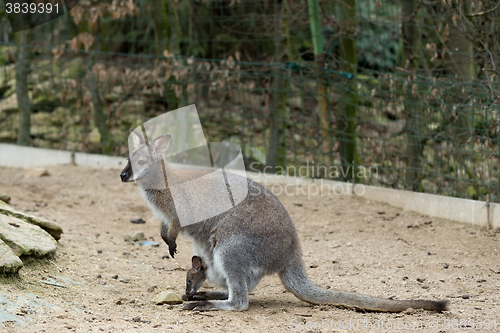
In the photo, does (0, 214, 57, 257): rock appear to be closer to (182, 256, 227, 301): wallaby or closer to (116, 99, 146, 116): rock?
(182, 256, 227, 301): wallaby

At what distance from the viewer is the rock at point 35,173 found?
8086mm

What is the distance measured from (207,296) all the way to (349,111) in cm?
369

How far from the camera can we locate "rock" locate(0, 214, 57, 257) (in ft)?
14.1

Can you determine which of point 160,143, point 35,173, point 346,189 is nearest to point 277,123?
point 346,189

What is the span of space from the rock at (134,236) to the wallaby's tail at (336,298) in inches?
82.2

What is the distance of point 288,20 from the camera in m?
8.34

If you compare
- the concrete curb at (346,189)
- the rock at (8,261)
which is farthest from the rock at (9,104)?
the rock at (8,261)

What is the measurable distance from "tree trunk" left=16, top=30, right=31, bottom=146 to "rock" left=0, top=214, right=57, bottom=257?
4.98 meters

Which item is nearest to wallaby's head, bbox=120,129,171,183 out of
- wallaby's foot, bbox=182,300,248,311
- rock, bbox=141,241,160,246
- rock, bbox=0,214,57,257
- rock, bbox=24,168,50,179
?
rock, bbox=0,214,57,257

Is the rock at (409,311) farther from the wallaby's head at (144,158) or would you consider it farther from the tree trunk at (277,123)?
the tree trunk at (277,123)

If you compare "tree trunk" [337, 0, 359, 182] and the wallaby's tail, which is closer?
the wallaby's tail

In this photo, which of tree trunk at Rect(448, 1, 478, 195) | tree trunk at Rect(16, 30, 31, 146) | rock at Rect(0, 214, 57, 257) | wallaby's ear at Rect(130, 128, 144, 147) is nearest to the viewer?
rock at Rect(0, 214, 57, 257)

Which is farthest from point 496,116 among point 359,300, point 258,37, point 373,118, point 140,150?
point 258,37

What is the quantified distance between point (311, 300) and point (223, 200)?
39.4 inches
